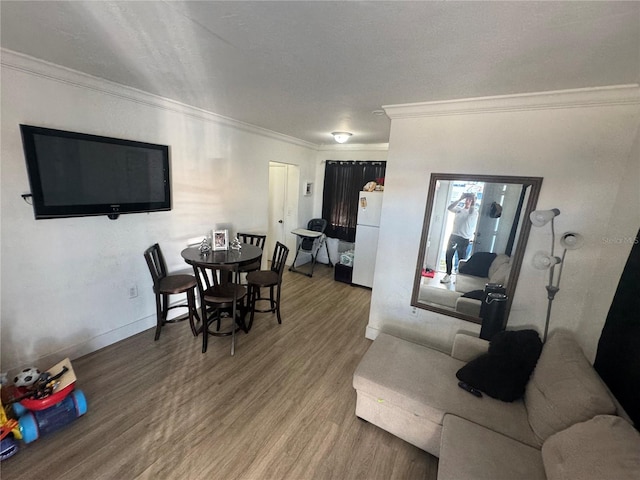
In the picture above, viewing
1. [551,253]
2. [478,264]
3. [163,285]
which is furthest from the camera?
[163,285]

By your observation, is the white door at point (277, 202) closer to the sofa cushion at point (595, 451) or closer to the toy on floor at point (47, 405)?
the toy on floor at point (47, 405)

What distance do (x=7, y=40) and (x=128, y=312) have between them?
2.26 meters

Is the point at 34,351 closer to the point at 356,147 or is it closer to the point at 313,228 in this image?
the point at 313,228

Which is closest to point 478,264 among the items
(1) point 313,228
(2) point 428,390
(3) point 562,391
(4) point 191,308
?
(3) point 562,391

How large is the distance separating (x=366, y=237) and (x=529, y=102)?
2666 millimetres

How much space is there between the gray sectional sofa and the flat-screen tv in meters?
2.55

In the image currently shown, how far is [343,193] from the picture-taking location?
5.13 metres

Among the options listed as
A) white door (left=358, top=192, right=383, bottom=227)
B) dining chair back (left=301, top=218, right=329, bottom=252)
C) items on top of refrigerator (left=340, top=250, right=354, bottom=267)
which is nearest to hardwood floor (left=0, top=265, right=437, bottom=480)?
items on top of refrigerator (left=340, top=250, right=354, bottom=267)

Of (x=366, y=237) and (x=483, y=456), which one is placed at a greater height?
(x=366, y=237)

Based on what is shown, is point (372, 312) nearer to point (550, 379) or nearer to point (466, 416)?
point (466, 416)

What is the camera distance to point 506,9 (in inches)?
40.8

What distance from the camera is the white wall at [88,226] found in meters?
1.87

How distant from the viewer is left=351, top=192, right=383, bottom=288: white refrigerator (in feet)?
13.5

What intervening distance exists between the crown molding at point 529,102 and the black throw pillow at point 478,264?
118 centimetres
